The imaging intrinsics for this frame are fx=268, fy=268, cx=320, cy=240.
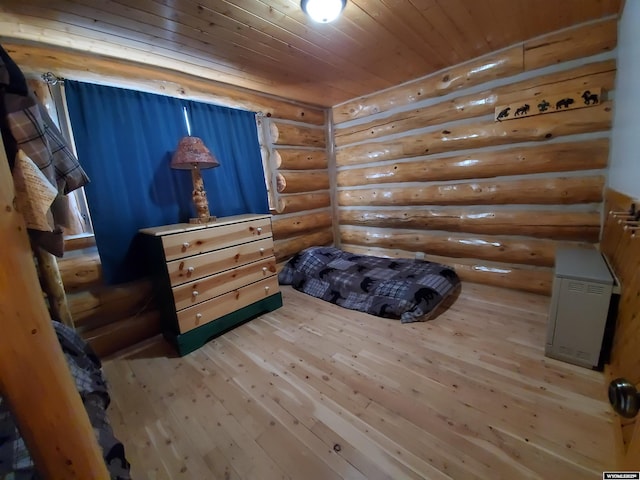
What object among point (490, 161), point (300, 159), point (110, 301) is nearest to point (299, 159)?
point (300, 159)

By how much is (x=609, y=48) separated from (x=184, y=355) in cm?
400

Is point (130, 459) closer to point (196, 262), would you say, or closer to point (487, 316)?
point (196, 262)

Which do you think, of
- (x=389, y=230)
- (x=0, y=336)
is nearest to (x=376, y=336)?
(x=389, y=230)

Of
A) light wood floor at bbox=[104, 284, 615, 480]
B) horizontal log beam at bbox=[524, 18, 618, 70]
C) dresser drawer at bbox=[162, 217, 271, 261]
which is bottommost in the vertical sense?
light wood floor at bbox=[104, 284, 615, 480]

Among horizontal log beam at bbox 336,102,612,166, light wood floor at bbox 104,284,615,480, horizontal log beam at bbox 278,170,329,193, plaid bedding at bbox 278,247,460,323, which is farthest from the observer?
horizontal log beam at bbox 278,170,329,193

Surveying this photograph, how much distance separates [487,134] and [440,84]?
73 centimetres

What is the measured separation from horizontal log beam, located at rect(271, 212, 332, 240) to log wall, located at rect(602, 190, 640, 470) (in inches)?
110

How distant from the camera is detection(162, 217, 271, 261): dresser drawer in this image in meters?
1.94

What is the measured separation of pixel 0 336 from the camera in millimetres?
555

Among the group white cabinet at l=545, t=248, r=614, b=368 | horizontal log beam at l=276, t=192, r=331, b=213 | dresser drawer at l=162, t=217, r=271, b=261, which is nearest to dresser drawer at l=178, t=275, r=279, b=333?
dresser drawer at l=162, t=217, r=271, b=261

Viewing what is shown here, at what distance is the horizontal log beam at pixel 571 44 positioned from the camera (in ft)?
6.59

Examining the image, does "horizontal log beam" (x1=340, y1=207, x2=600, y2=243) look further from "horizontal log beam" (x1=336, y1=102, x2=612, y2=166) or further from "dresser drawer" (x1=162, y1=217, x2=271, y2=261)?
"dresser drawer" (x1=162, y1=217, x2=271, y2=261)

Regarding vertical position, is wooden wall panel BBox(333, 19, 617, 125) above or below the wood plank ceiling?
below

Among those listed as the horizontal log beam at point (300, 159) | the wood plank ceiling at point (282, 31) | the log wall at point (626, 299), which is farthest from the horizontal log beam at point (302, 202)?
the log wall at point (626, 299)
